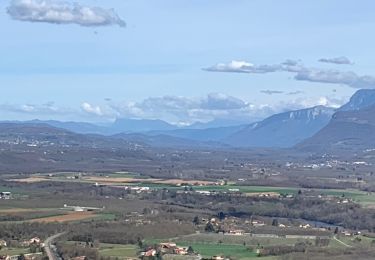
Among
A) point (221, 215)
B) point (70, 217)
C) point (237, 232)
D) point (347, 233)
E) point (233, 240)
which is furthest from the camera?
point (221, 215)

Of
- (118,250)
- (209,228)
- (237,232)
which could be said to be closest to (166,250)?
(118,250)

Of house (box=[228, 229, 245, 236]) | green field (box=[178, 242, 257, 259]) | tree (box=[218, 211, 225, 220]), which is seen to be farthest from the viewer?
tree (box=[218, 211, 225, 220])

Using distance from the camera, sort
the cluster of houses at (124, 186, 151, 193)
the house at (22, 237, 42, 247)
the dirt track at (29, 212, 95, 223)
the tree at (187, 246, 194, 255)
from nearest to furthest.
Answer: the tree at (187, 246, 194, 255)
the house at (22, 237, 42, 247)
the dirt track at (29, 212, 95, 223)
the cluster of houses at (124, 186, 151, 193)

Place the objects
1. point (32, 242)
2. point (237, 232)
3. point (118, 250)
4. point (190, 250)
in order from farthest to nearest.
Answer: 1. point (237, 232)
2. point (32, 242)
3. point (118, 250)
4. point (190, 250)

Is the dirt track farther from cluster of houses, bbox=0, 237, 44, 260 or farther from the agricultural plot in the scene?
the agricultural plot

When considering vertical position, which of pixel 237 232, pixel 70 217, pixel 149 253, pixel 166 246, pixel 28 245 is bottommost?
pixel 28 245

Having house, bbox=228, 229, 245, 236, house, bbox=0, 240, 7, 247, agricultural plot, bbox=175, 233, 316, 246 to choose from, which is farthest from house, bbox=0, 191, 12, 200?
house, bbox=0, 240, 7, 247

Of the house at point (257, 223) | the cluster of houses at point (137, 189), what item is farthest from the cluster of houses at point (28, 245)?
the cluster of houses at point (137, 189)

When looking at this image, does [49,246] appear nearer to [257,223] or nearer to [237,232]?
[237,232]
